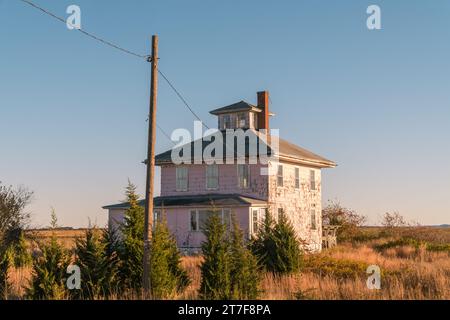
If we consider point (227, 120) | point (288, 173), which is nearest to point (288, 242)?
point (288, 173)

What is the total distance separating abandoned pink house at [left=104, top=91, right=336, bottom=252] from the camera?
113ft

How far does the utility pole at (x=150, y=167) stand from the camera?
15.7 m

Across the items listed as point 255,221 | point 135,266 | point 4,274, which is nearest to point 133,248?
point 135,266

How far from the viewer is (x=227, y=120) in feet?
133

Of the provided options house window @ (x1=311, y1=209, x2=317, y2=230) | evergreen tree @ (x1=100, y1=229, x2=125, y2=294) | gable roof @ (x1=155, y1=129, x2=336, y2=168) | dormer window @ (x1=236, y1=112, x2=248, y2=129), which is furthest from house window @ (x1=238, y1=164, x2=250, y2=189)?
evergreen tree @ (x1=100, y1=229, x2=125, y2=294)

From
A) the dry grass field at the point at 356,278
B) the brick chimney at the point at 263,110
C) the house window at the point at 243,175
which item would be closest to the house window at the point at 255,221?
the house window at the point at 243,175

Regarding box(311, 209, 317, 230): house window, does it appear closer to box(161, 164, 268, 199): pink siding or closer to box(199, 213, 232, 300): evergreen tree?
box(161, 164, 268, 199): pink siding

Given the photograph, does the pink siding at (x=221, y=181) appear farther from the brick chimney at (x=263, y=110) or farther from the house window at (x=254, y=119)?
the brick chimney at (x=263, y=110)

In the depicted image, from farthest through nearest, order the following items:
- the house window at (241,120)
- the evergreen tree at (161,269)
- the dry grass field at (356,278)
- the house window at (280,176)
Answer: the house window at (241,120) < the house window at (280,176) < the dry grass field at (356,278) < the evergreen tree at (161,269)

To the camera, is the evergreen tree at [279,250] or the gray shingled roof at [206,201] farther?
the gray shingled roof at [206,201]

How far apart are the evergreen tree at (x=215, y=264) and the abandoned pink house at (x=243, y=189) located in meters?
16.1

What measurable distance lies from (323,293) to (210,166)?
20.7 meters

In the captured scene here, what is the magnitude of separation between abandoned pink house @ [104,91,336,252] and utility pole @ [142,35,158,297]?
16604 millimetres
